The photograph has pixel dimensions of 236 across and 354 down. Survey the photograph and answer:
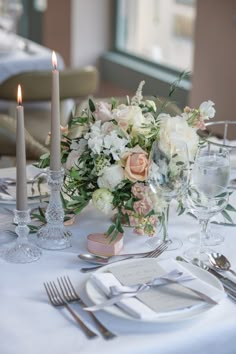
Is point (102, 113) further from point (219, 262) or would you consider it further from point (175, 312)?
point (175, 312)

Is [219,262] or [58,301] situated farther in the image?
[219,262]

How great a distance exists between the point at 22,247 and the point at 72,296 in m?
0.23

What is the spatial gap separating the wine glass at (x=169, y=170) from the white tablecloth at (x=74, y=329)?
0.24m

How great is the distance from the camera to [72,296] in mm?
1343

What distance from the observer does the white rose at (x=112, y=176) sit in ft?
5.01

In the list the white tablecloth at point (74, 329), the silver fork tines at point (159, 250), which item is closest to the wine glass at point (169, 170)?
the silver fork tines at point (159, 250)

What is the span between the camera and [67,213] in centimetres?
168

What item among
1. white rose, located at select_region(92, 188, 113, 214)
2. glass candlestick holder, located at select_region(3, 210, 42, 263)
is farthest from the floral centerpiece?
glass candlestick holder, located at select_region(3, 210, 42, 263)

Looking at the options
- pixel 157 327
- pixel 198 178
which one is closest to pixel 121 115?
pixel 198 178

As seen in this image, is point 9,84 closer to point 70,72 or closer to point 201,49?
point 70,72

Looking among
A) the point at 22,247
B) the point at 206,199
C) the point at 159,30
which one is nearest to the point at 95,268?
the point at 22,247

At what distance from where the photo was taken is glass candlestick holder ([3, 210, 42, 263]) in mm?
1488

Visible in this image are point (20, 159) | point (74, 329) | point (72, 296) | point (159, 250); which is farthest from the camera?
point (159, 250)

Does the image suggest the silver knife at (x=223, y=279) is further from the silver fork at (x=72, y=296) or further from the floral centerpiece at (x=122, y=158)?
the silver fork at (x=72, y=296)
